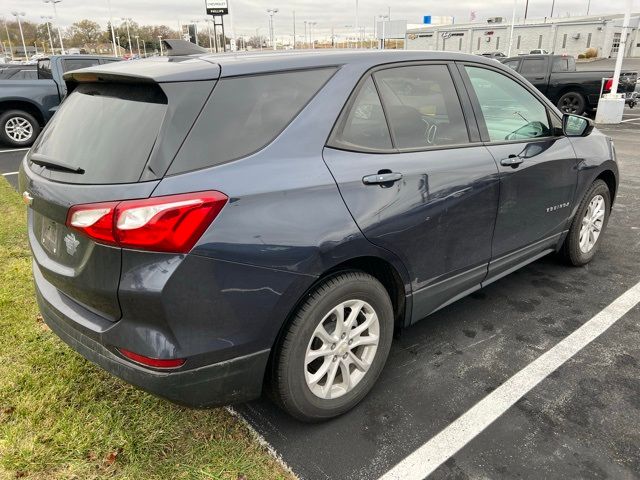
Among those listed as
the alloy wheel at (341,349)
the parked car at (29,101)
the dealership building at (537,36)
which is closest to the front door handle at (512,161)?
the alloy wheel at (341,349)

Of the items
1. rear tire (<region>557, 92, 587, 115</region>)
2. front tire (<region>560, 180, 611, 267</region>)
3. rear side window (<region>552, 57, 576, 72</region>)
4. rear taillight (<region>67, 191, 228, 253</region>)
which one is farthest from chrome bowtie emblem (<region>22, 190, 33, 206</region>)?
rear side window (<region>552, 57, 576, 72</region>)

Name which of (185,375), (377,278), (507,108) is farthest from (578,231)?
(185,375)

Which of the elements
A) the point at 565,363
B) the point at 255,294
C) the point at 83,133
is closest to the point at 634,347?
the point at 565,363

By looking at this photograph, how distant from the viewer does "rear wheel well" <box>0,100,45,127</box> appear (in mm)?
9932

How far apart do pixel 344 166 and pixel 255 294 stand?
2.31 feet

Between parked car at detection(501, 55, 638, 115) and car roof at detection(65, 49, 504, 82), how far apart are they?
44.9ft

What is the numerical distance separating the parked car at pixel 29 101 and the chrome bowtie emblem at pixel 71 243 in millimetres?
9519

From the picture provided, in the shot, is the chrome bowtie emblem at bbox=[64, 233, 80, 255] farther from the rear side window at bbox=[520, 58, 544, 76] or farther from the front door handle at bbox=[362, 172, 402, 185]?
the rear side window at bbox=[520, 58, 544, 76]

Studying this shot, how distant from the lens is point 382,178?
232 centimetres

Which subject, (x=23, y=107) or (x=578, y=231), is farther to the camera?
(x=23, y=107)

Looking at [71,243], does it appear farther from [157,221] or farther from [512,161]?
[512,161]

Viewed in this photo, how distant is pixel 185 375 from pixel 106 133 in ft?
3.39

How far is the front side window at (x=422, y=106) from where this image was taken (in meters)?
2.55

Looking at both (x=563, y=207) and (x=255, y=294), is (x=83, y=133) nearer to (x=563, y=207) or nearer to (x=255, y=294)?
(x=255, y=294)
